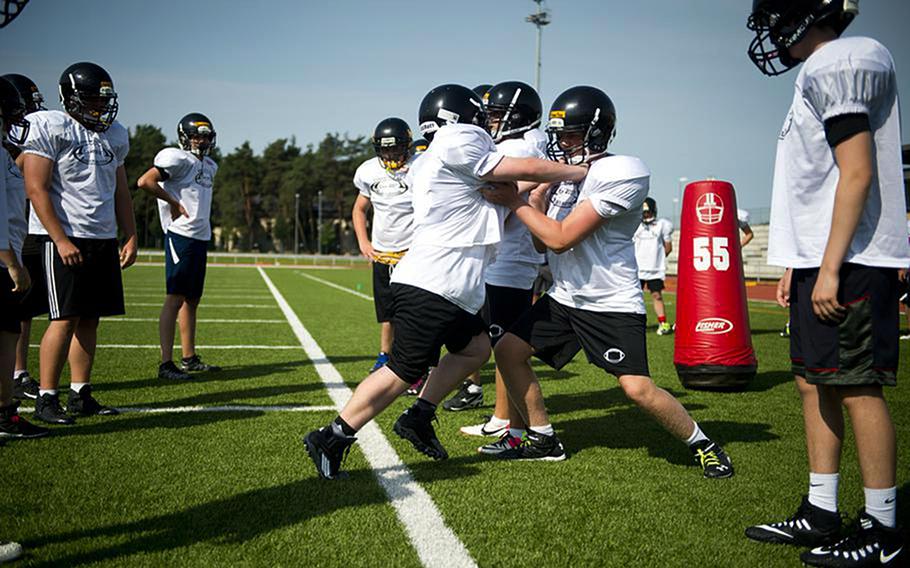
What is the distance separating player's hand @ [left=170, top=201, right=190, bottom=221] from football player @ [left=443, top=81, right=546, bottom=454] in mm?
3610

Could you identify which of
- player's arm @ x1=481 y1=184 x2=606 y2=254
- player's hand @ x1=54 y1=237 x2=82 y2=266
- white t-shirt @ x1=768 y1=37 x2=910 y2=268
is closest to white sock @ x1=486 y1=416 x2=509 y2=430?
player's arm @ x1=481 y1=184 x2=606 y2=254

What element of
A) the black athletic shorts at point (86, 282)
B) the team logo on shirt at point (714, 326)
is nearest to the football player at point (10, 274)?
the black athletic shorts at point (86, 282)

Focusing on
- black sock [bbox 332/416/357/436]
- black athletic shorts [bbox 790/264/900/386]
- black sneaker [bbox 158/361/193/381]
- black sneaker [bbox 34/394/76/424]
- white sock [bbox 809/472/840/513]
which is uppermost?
black athletic shorts [bbox 790/264/900/386]

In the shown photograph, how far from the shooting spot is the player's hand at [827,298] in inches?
99.0

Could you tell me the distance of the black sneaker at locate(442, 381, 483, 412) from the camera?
5.49 meters

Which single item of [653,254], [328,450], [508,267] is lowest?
[328,450]

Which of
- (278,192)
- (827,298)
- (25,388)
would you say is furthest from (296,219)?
(827,298)

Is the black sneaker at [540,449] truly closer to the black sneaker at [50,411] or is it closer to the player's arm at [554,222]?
the player's arm at [554,222]

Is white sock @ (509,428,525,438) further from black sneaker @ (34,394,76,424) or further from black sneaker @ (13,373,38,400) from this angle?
black sneaker @ (13,373,38,400)

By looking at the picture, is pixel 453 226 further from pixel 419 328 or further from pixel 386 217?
pixel 386 217

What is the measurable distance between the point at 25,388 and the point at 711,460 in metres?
5.31

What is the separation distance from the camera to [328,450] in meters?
3.41

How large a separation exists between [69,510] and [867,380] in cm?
335

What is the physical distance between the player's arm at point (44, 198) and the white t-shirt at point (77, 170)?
0.21 feet
